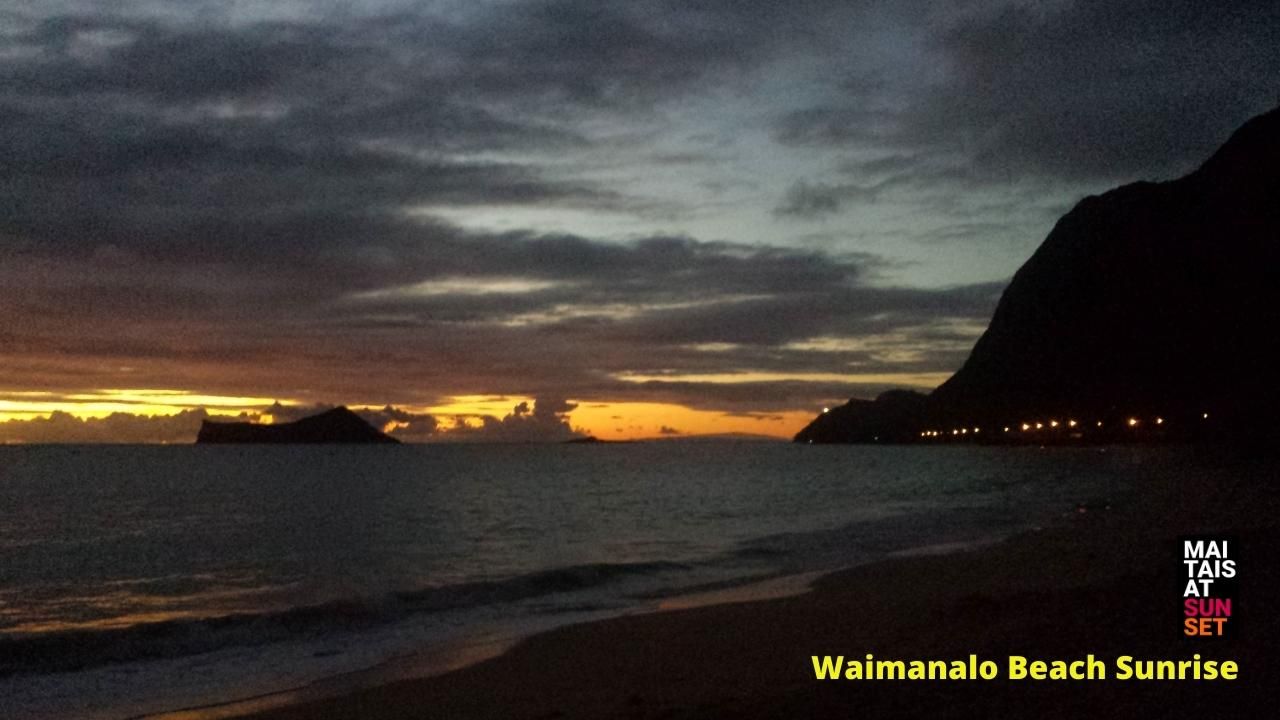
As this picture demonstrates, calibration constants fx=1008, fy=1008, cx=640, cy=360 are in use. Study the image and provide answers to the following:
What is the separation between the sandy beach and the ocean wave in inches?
228

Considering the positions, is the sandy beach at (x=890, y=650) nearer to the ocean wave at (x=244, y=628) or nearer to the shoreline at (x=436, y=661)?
the shoreline at (x=436, y=661)

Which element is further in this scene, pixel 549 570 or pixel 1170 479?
pixel 1170 479

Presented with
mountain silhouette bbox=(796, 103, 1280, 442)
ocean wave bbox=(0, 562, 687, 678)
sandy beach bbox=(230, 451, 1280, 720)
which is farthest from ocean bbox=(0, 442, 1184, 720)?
mountain silhouette bbox=(796, 103, 1280, 442)

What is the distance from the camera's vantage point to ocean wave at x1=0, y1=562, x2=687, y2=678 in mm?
18578

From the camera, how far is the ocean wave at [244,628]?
18.6 meters

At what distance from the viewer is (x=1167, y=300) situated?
163m

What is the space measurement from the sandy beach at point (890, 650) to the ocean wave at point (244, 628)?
228 inches

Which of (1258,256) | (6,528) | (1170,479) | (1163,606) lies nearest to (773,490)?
(1170,479)

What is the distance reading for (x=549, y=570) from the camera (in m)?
30.1

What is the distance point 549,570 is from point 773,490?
52.9m

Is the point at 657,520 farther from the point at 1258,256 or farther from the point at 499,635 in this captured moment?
the point at 1258,256

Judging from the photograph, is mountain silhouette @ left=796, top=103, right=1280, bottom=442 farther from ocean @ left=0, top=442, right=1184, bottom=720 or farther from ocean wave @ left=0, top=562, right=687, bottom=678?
ocean wave @ left=0, top=562, right=687, bottom=678

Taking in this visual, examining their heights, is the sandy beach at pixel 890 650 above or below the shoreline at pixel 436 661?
above

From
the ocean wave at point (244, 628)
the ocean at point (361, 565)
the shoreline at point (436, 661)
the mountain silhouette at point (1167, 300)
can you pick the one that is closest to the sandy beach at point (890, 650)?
the shoreline at point (436, 661)
